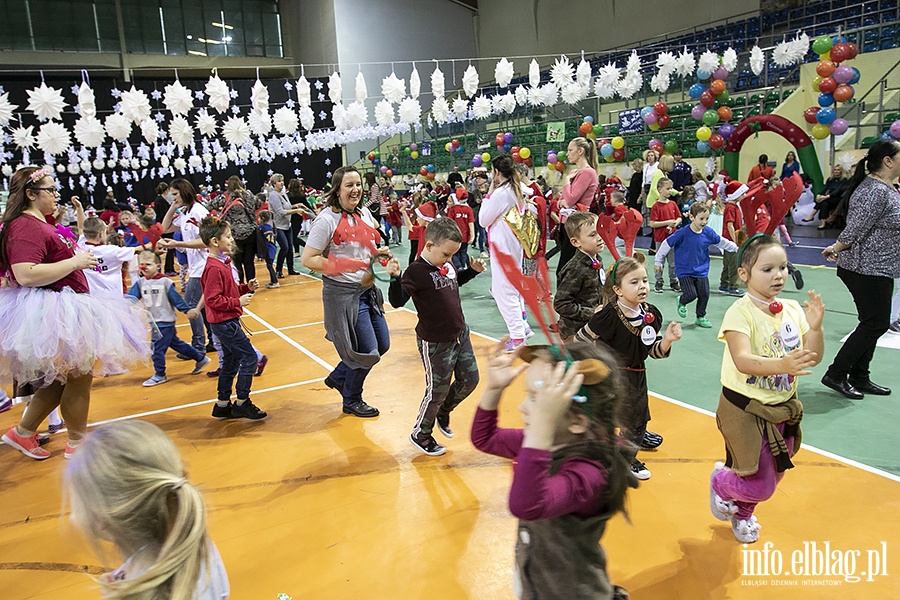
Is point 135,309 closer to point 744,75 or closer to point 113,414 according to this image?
point 113,414

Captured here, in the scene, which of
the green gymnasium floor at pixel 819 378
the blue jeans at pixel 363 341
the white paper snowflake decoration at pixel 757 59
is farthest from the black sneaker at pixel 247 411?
the white paper snowflake decoration at pixel 757 59

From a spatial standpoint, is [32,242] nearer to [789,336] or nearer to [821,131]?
[789,336]

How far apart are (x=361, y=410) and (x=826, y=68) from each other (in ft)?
41.3

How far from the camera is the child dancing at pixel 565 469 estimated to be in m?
1.49

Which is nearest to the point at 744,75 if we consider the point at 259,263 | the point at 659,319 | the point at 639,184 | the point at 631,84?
the point at 631,84

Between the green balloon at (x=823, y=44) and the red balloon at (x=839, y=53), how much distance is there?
12 cm

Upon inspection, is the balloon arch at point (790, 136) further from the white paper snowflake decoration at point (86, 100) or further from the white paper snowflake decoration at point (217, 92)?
the white paper snowflake decoration at point (86, 100)

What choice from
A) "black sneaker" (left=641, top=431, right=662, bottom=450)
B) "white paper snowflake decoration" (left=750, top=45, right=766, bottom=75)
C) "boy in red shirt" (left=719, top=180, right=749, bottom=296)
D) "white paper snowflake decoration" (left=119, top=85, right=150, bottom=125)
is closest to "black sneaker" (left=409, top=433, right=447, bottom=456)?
"black sneaker" (left=641, top=431, right=662, bottom=450)

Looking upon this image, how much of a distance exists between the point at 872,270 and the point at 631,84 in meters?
11.1

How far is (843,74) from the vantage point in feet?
39.0

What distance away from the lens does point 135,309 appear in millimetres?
4453

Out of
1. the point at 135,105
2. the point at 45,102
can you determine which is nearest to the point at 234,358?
the point at 45,102

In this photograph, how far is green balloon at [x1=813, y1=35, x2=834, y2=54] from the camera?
11938 millimetres

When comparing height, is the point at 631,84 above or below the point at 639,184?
above
